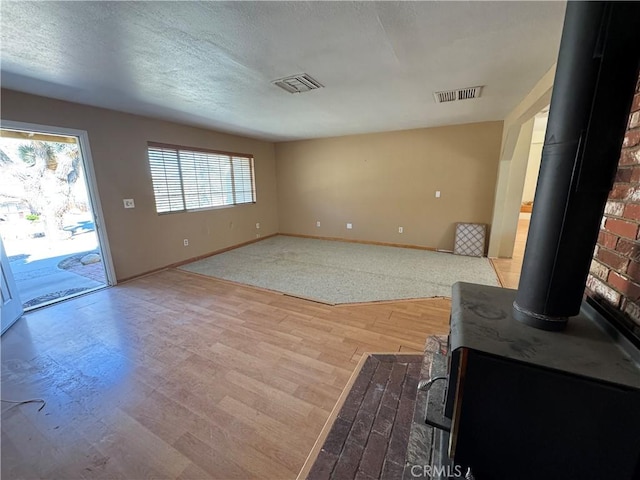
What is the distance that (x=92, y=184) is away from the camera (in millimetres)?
3248

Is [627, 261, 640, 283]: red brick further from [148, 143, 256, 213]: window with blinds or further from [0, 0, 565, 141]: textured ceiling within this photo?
[148, 143, 256, 213]: window with blinds

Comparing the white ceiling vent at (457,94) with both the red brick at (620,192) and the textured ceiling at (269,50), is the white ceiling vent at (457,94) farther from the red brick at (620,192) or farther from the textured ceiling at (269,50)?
the red brick at (620,192)

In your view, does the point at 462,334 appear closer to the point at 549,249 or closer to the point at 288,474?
the point at 549,249

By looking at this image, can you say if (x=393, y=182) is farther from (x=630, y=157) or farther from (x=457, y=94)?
(x=630, y=157)

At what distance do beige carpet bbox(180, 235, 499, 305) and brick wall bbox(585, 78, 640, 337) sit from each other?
81.9 inches

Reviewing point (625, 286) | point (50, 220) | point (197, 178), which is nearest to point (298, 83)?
point (625, 286)

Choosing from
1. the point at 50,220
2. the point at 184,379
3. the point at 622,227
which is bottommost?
the point at 184,379

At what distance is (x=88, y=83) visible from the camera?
2426mm

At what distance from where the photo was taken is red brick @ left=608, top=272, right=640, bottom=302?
88 centimetres

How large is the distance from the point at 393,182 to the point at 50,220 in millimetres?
7728

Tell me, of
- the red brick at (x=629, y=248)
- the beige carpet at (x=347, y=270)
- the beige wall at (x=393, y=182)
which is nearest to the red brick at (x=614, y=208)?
the red brick at (x=629, y=248)

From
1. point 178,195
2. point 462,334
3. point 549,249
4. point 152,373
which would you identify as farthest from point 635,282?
point 178,195

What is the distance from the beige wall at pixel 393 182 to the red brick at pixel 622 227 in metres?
3.97

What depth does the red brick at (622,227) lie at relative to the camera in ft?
2.97
